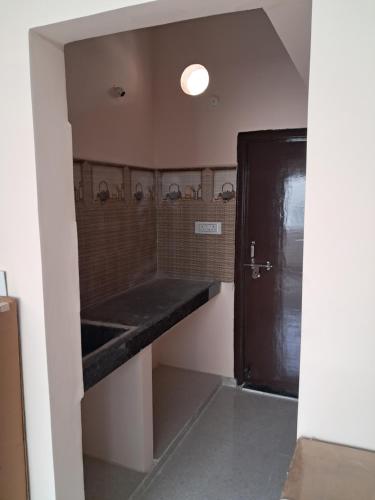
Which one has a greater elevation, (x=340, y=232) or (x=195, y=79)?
(x=195, y=79)

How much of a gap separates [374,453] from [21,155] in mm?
1337

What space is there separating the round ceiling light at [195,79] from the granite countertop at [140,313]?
4.36 ft

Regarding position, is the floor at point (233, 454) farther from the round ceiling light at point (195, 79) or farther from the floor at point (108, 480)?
the round ceiling light at point (195, 79)

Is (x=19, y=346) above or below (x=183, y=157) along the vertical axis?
below

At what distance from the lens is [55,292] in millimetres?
1409

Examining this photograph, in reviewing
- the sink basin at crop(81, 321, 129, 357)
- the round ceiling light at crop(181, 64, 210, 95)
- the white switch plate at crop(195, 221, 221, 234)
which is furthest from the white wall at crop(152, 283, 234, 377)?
the round ceiling light at crop(181, 64, 210, 95)

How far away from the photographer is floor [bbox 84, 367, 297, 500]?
2.11 m

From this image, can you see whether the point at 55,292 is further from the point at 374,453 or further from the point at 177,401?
the point at 177,401

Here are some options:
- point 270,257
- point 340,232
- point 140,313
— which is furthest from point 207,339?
point 340,232

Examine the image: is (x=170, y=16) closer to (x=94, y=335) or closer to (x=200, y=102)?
(x=94, y=335)

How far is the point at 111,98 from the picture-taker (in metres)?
2.58

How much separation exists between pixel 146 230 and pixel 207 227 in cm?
47

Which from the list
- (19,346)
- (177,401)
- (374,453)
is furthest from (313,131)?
(177,401)

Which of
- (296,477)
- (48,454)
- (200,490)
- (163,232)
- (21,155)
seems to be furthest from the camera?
(163,232)
